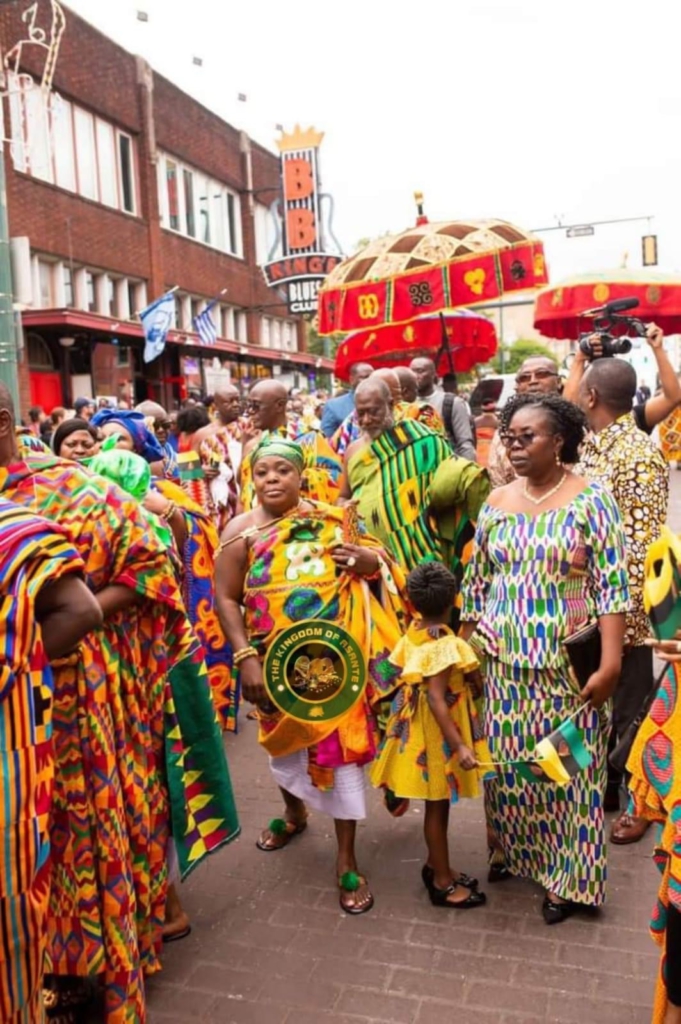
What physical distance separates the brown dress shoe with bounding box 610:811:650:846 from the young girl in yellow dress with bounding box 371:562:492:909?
31.0 inches

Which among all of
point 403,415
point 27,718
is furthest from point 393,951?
point 403,415

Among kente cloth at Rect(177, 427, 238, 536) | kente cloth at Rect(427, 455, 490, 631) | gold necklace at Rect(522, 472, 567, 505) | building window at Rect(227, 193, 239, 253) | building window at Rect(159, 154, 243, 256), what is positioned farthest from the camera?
building window at Rect(227, 193, 239, 253)

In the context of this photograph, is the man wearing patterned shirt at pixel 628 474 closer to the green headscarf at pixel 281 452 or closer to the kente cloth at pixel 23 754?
the green headscarf at pixel 281 452

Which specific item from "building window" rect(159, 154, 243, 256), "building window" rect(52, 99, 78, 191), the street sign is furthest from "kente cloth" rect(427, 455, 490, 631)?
the street sign

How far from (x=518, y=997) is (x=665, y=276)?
6.76m

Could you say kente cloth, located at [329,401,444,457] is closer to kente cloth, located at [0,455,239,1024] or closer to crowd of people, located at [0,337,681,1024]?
crowd of people, located at [0,337,681,1024]

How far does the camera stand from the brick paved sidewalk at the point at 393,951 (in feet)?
9.44

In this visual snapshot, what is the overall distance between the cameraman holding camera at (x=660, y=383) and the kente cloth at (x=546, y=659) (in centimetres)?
125

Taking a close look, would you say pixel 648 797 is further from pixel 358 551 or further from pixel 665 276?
pixel 665 276

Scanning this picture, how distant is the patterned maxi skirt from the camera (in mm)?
3279

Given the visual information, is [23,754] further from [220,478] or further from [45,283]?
[45,283]

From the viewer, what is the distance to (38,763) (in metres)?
2.05

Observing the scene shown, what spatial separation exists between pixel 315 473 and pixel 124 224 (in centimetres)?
1711

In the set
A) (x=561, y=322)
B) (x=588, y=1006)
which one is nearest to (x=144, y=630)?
(x=588, y=1006)
